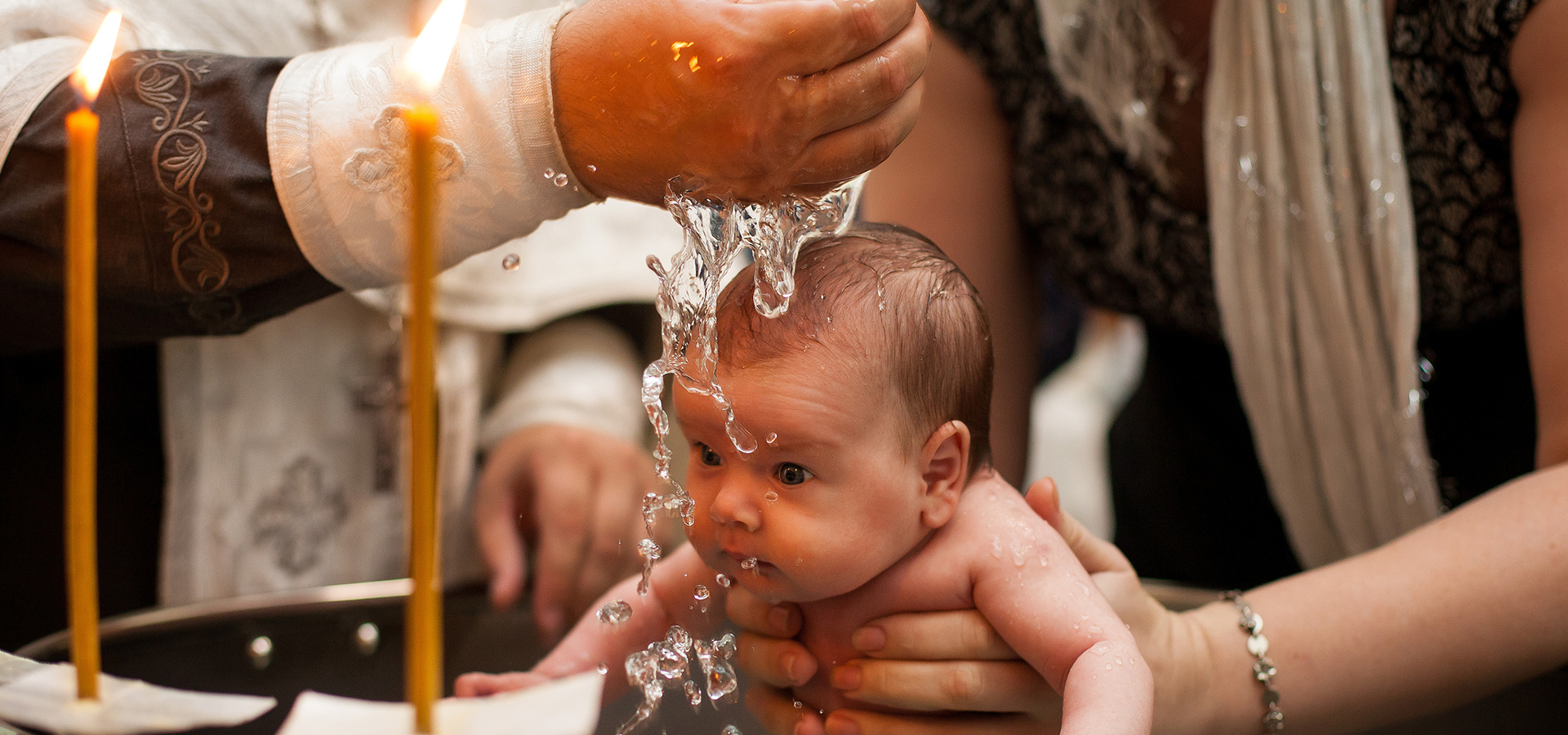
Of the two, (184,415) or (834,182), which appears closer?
(834,182)

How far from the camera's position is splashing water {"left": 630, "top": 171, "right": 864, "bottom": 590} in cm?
53

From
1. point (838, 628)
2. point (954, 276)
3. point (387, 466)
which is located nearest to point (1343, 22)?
point (954, 276)

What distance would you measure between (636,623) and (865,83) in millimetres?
339

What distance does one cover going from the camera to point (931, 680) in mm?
550

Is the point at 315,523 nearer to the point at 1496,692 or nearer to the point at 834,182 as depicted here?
the point at 834,182

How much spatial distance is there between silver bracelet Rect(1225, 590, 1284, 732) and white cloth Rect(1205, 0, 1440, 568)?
0.26m

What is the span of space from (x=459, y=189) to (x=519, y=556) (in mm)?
444

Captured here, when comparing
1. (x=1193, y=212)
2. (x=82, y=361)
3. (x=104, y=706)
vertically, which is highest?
(x=82, y=361)

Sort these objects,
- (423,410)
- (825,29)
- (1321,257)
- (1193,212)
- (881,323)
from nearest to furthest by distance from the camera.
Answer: (423,410)
(825,29)
(881,323)
(1321,257)
(1193,212)

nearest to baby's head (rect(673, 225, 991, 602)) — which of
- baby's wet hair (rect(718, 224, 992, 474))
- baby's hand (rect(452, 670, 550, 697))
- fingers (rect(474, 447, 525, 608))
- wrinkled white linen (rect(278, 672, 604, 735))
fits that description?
baby's wet hair (rect(718, 224, 992, 474))

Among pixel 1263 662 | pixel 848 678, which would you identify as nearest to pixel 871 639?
pixel 848 678

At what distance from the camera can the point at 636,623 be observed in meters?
0.64

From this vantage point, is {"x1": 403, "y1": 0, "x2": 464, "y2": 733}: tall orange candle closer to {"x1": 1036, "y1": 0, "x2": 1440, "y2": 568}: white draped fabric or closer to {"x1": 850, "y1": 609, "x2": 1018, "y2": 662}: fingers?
{"x1": 850, "y1": 609, "x2": 1018, "y2": 662}: fingers

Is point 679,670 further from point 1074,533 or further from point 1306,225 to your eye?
point 1306,225
